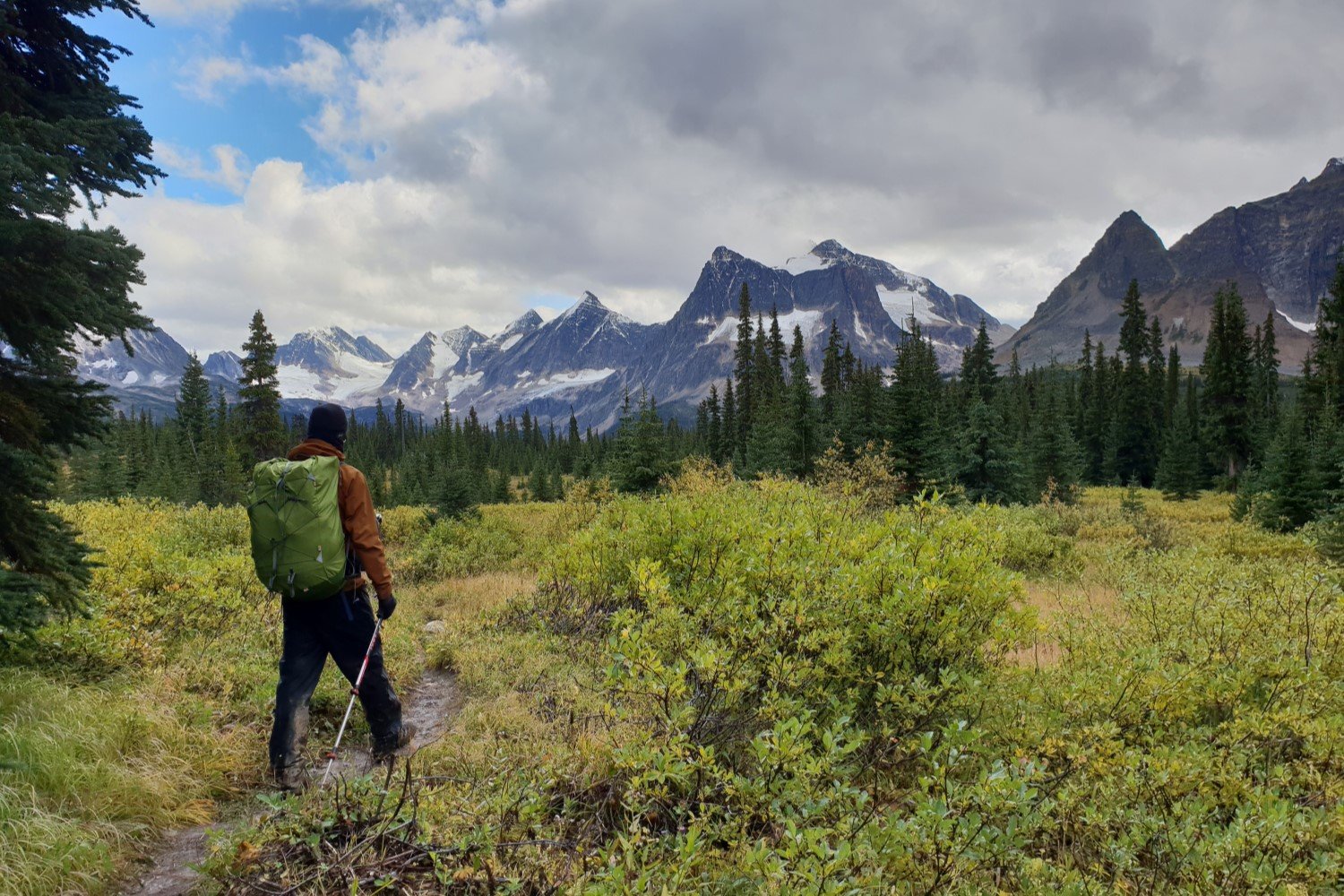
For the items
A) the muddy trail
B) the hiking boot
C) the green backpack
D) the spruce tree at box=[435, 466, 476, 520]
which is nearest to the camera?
the muddy trail

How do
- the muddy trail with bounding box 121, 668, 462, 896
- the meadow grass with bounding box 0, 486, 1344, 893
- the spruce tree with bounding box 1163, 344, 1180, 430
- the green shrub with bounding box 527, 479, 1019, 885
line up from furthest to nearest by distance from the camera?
1. the spruce tree with bounding box 1163, 344, 1180, 430
2. the muddy trail with bounding box 121, 668, 462, 896
3. the green shrub with bounding box 527, 479, 1019, 885
4. the meadow grass with bounding box 0, 486, 1344, 893

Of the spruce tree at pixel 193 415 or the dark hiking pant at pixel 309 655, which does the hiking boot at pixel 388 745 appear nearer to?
the dark hiking pant at pixel 309 655

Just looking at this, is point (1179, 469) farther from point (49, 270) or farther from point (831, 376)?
point (49, 270)

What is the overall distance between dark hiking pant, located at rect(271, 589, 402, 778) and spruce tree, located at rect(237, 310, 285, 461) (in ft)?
123

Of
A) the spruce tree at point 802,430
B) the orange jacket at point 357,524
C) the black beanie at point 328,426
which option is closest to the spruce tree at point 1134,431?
the spruce tree at point 802,430

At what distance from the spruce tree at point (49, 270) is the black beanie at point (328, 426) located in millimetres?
1831

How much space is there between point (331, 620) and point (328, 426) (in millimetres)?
1511

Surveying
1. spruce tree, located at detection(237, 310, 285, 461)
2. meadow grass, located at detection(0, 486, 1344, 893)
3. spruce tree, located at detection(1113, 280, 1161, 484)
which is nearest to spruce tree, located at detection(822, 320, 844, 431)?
spruce tree, located at detection(1113, 280, 1161, 484)

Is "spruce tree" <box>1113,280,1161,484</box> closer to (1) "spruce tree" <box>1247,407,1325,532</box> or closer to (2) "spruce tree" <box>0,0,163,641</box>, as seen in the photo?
(1) "spruce tree" <box>1247,407,1325,532</box>

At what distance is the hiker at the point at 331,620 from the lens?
15.4 feet

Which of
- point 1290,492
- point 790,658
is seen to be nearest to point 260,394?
point 790,658

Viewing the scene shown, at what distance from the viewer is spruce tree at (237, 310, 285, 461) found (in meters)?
36.5

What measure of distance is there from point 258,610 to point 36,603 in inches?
150

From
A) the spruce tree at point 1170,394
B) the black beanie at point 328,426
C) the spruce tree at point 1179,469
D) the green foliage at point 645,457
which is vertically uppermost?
the spruce tree at point 1170,394
